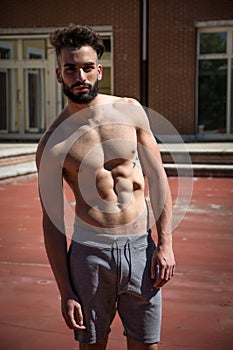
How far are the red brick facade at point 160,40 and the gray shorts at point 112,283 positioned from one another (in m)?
12.8

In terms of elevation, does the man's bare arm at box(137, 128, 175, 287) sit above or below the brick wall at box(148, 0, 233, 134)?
below

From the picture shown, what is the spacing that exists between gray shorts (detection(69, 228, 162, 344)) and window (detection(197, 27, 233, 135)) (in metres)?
13.0

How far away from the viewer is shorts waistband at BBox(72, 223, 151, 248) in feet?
6.15

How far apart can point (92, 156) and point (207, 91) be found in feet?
43.1

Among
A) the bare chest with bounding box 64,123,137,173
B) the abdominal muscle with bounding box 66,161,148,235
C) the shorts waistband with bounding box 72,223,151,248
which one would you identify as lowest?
the shorts waistband with bounding box 72,223,151,248

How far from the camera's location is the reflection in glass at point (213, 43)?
1411 centimetres

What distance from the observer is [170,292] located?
12.3 ft

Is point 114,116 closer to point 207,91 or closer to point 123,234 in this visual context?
point 123,234

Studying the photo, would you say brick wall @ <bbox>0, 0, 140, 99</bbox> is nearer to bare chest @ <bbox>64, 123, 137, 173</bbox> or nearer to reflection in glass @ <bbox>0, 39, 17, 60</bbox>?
reflection in glass @ <bbox>0, 39, 17, 60</bbox>

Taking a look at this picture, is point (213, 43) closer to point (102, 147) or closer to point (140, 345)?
point (102, 147)

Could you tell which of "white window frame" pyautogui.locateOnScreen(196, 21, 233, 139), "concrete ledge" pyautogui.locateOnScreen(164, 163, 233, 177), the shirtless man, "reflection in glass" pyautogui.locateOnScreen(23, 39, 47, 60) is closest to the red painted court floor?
the shirtless man

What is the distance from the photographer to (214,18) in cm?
1388

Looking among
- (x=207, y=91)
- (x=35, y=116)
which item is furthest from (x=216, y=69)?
(x=35, y=116)

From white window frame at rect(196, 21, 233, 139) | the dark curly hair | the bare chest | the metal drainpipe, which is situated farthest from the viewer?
the metal drainpipe
